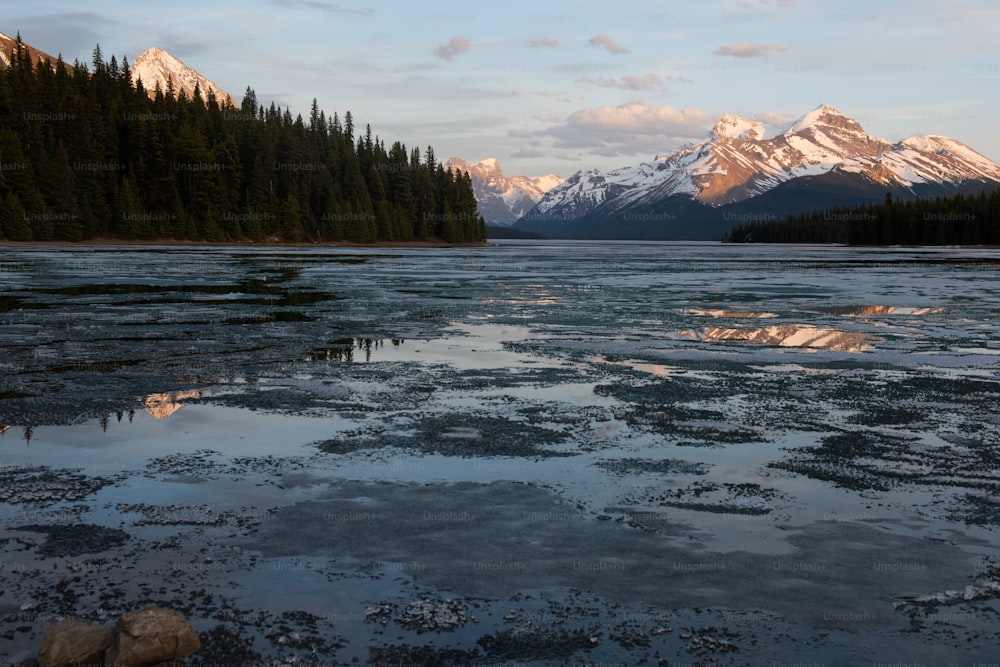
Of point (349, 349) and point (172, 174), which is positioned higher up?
point (172, 174)

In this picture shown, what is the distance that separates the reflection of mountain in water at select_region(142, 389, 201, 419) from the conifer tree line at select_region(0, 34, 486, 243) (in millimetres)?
94433

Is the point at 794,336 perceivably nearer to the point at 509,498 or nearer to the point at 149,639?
the point at 509,498

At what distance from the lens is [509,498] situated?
30.8ft

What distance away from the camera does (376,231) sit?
141875 mm

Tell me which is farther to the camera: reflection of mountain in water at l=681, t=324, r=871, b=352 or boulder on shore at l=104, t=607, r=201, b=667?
reflection of mountain in water at l=681, t=324, r=871, b=352

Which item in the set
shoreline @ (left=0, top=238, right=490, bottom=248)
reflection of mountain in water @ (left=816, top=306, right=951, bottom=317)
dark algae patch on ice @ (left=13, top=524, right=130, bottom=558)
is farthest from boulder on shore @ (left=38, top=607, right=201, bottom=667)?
shoreline @ (left=0, top=238, right=490, bottom=248)

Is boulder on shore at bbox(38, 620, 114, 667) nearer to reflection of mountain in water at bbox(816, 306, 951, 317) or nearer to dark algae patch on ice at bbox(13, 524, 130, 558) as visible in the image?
dark algae patch on ice at bbox(13, 524, 130, 558)

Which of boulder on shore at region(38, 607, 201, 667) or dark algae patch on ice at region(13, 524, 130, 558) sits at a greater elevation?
boulder on shore at region(38, 607, 201, 667)

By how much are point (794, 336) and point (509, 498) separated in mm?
16794

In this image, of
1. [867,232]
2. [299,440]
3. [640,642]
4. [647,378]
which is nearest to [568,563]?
[640,642]

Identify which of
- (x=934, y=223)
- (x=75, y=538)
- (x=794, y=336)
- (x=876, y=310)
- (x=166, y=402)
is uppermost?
(x=934, y=223)

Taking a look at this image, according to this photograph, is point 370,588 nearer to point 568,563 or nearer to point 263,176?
point 568,563

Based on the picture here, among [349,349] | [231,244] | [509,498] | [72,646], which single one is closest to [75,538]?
[72,646]

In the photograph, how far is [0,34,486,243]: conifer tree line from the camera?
105438 mm
